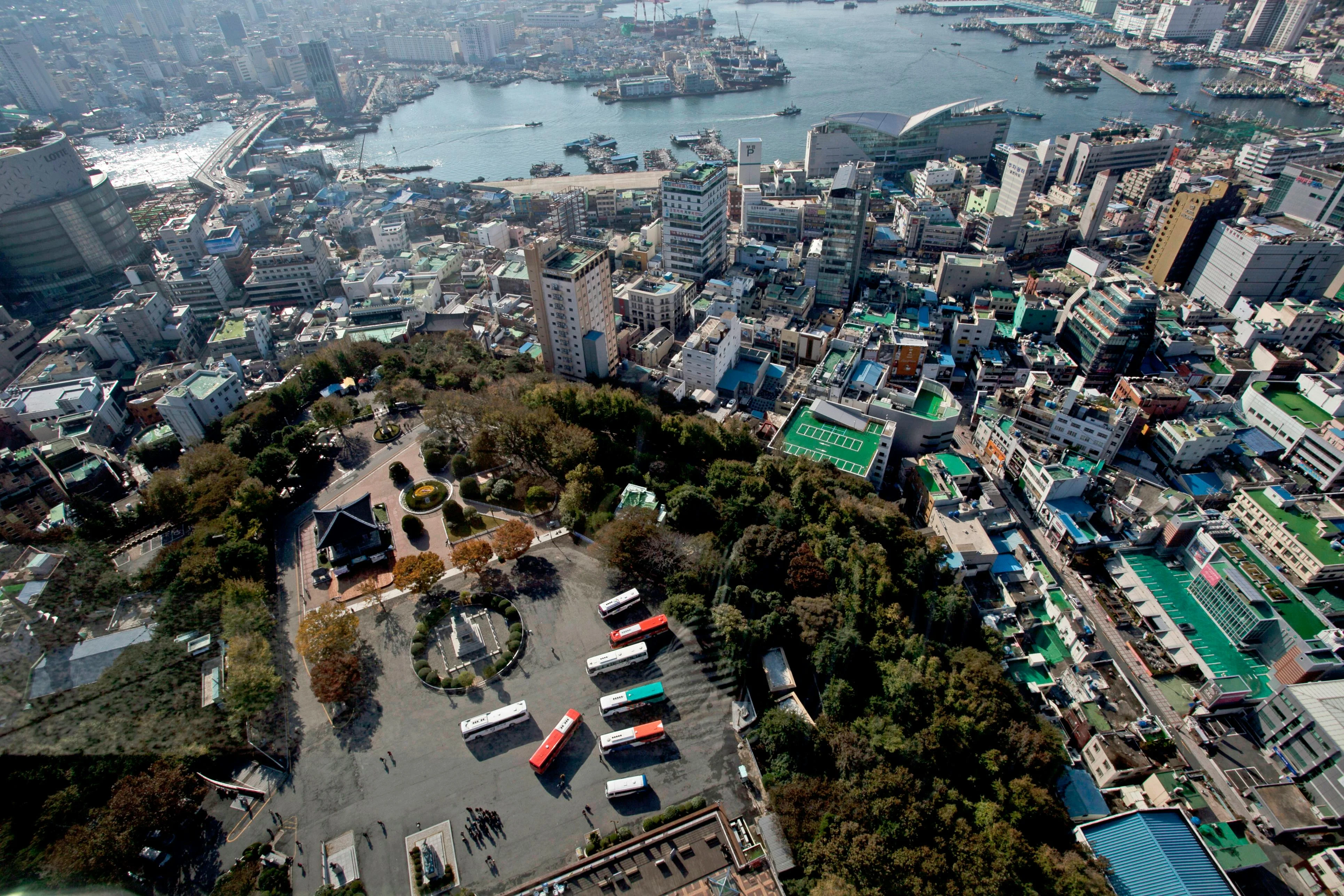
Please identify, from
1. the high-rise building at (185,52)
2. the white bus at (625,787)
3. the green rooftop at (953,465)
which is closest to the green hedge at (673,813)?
the white bus at (625,787)

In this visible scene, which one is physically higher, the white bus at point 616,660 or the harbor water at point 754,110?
the white bus at point 616,660

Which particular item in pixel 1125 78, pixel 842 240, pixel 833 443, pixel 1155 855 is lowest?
pixel 1155 855

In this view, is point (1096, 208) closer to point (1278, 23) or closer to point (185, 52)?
point (1278, 23)

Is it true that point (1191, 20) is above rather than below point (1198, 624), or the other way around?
above

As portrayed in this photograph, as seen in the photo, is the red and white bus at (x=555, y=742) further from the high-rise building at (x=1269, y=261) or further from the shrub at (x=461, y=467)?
the high-rise building at (x=1269, y=261)

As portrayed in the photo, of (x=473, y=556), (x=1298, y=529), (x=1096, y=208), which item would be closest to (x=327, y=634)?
(x=473, y=556)

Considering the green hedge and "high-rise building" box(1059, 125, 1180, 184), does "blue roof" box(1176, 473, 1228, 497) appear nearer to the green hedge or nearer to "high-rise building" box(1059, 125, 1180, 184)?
the green hedge

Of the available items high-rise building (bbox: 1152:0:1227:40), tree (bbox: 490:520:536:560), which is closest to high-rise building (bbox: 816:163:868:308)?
tree (bbox: 490:520:536:560)
